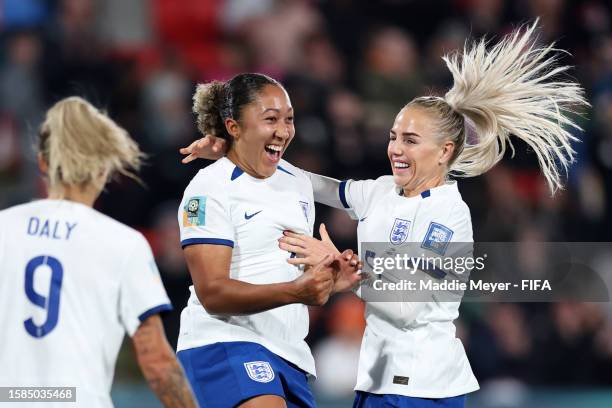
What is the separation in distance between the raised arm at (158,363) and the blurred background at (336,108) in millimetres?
5004

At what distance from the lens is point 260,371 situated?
4621mm

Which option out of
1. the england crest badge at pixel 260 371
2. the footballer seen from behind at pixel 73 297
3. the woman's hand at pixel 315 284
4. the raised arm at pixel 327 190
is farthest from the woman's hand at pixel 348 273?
the footballer seen from behind at pixel 73 297

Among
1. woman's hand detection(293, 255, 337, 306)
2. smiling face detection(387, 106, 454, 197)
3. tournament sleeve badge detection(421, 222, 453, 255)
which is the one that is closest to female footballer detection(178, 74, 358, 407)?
woman's hand detection(293, 255, 337, 306)

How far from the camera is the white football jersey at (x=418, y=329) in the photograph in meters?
4.77

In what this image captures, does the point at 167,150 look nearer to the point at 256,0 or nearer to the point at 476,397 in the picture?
the point at 256,0

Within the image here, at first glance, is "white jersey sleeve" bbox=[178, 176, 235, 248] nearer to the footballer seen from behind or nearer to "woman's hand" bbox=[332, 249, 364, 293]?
"woman's hand" bbox=[332, 249, 364, 293]

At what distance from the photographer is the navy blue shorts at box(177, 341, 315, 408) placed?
459cm

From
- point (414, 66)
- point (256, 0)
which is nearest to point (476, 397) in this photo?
point (414, 66)

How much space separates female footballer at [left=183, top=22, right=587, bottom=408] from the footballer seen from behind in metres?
1.10

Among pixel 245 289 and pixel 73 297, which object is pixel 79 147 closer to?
pixel 73 297

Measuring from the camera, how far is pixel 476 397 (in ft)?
29.7

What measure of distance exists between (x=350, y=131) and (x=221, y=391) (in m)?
5.35

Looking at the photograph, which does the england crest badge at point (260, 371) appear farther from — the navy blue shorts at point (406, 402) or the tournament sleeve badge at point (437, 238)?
the tournament sleeve badge at point (437, 238)

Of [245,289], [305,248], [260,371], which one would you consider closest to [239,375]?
[260,371]
